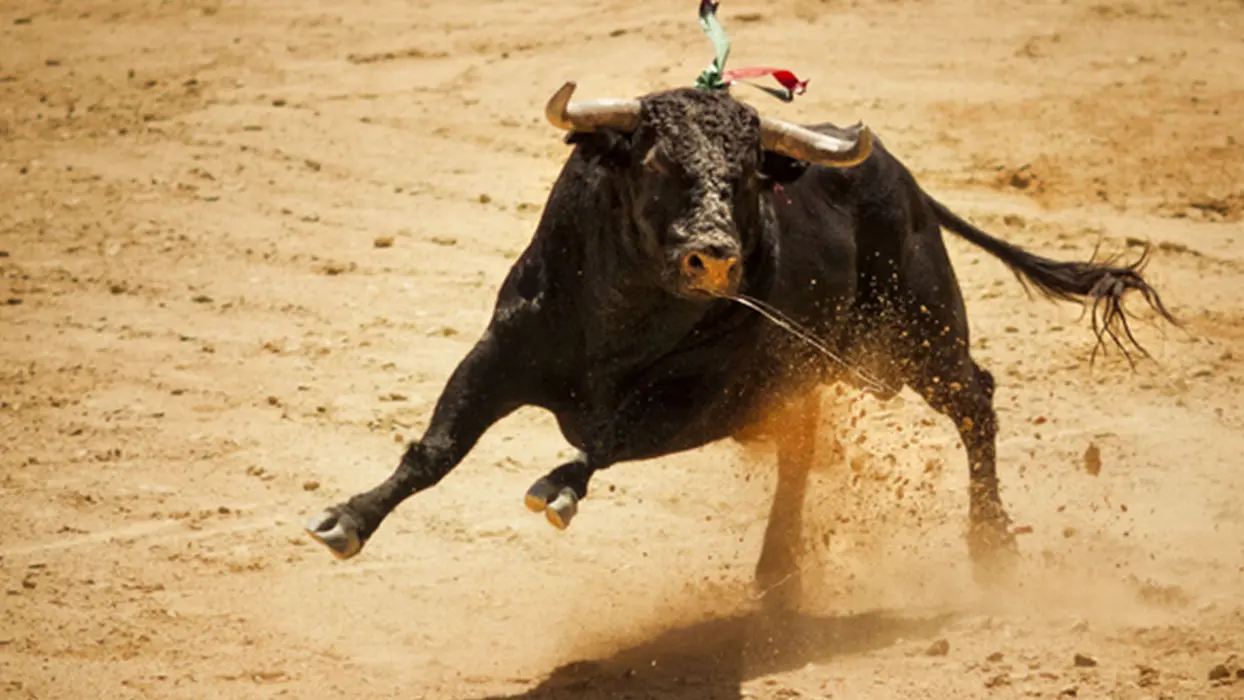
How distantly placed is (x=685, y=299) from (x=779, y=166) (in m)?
0.48

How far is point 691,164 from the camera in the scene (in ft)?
17.6

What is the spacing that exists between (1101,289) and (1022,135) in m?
3.73

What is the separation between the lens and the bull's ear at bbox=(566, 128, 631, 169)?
5520 mm

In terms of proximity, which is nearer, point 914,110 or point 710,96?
point 710,96

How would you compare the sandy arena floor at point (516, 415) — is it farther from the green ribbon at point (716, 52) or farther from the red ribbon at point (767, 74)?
the green ribbon at point (716, 52)

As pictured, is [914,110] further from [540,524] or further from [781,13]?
[540,524]

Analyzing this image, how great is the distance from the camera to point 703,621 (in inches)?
248

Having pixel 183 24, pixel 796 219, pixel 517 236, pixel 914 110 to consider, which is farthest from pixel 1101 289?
pixel 183 24

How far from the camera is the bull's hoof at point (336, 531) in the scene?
525 centimetres

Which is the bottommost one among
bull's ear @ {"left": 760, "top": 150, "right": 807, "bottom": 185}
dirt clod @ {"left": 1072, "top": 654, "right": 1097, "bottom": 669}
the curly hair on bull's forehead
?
dirt clod @ {"left": 1072, "top": 654, "right": 1097, "bottom": 669}

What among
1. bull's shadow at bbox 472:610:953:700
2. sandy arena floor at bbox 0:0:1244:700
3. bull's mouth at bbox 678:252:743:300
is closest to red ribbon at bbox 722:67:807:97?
bull's mouth at bbox 678:252:743:300

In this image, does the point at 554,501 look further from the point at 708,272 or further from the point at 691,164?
the point at 691,164

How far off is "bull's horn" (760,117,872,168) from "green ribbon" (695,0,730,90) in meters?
0.18

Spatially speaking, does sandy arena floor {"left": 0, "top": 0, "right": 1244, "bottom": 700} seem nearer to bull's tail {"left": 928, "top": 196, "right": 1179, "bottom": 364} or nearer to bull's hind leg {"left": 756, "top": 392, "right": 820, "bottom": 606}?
bull's hind leg {"left": 756, "top": 392, "right": 820, "bottom": 606}
